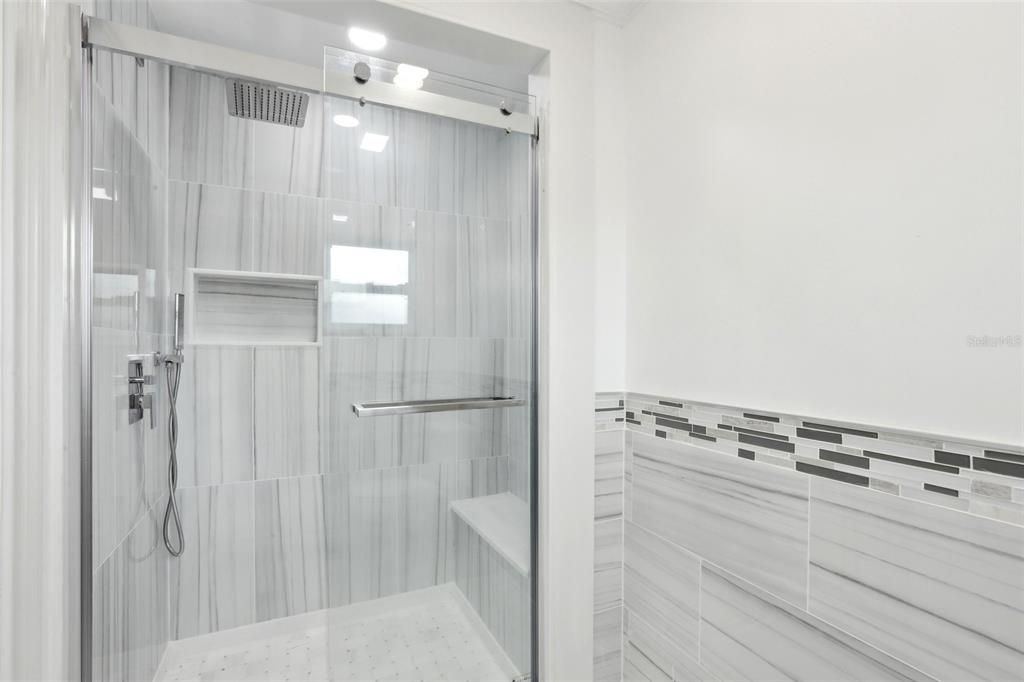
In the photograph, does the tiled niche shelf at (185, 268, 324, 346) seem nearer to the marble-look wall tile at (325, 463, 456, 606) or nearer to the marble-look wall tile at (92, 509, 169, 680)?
the marble-look wall tile at (92, 509, 169, 680)

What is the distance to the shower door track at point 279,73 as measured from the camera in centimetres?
109

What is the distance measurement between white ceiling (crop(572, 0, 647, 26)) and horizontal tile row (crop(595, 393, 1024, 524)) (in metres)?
1.23

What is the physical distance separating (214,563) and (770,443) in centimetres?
220

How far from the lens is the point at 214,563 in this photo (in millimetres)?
2035

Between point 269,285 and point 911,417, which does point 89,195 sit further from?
point 911,417

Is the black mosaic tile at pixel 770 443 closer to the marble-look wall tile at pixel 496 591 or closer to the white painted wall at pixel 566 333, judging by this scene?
the white painted wall at pixel 566 333

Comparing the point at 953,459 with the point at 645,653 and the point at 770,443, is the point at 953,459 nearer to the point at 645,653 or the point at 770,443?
the point at 770,443

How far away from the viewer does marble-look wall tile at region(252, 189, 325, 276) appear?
209 cm

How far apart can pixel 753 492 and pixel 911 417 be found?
1.28ft

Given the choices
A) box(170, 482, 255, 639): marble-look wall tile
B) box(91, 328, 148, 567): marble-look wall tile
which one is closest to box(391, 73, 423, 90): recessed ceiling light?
box(91, 328, 148, 567): marble-look wall tile

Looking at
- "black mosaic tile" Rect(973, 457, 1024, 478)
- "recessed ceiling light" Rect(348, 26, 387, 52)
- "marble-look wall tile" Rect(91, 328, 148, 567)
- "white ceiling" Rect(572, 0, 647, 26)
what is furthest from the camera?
"recessed ceiling light" Rect(348, 26, 387, 52)

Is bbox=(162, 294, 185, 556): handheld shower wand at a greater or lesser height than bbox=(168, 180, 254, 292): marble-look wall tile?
lesser

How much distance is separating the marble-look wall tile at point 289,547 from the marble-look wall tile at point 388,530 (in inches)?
35.3

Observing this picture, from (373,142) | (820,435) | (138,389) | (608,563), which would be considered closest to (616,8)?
(373,142)
